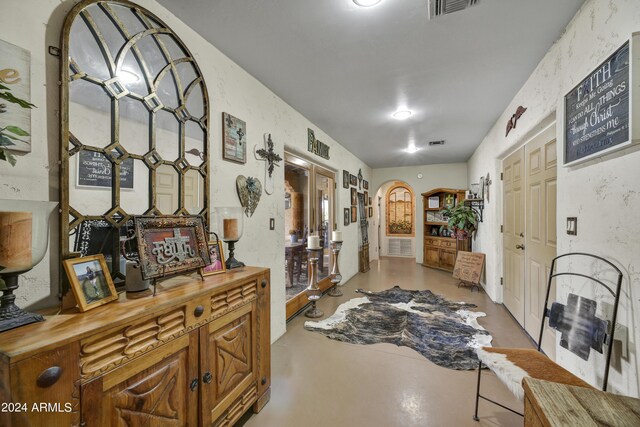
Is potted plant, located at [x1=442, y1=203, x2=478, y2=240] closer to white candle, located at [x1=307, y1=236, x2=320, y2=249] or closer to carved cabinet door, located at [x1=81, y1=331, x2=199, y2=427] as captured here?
white candle, located at [x1=307, y1=236, x2=320, y2=249]

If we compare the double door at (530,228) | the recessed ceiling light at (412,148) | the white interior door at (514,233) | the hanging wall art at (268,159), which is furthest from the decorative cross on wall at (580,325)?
the recessed ceiling light at (412,148)

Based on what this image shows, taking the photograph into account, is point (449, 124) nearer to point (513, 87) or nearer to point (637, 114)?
point (513, 87)

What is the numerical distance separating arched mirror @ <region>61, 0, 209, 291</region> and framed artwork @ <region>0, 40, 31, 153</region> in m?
0.11

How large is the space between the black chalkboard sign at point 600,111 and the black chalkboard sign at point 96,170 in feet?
8.02

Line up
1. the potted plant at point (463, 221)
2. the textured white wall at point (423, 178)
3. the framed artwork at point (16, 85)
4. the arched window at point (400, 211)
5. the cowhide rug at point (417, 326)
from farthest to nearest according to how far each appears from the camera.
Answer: the arched window at point (400, 211), the textured white wall at point (423, 178), the potted plant at point (463, 221), the cowhide rug at point (417, 326), the framed artwork at point (16, 85)

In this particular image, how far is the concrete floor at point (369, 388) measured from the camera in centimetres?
172

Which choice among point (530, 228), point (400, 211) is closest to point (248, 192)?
point (530, 228)

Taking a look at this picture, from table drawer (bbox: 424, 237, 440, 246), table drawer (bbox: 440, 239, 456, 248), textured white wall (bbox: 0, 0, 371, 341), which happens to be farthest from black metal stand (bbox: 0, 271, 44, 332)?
table drawer (bbox: 424, 237, 440, 246)

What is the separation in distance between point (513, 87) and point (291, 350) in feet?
11.3

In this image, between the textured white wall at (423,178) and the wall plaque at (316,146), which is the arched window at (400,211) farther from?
the wall plaque at (316,146)

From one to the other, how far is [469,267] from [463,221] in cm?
95

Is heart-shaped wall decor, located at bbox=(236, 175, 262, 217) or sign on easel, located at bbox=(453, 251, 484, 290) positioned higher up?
heart-shaped wall decor, located at bbox=(236, 175, 262, 217)

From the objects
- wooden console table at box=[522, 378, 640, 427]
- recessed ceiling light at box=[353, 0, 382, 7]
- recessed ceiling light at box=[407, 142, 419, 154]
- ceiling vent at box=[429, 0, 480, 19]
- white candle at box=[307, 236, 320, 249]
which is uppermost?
recessed ceiling light at box=[407, 142, 419, 154]

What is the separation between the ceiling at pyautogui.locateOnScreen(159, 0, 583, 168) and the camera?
1657 mm
